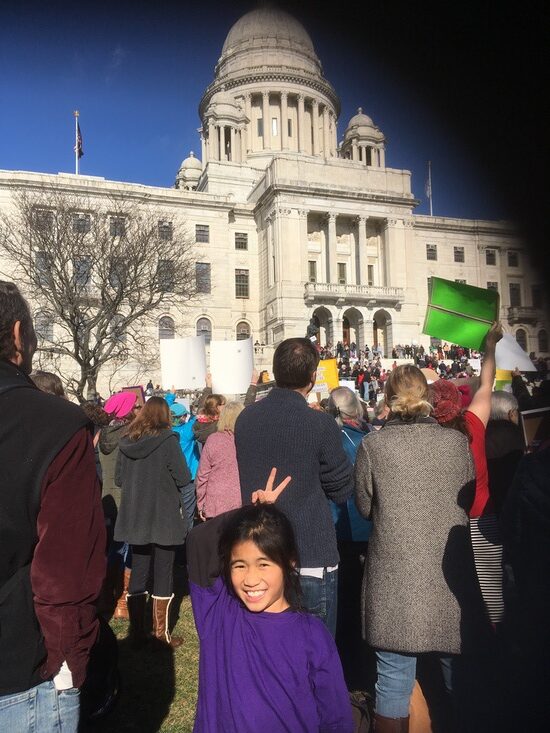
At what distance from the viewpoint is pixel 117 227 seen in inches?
1048

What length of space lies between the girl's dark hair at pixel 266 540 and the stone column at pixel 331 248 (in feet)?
147

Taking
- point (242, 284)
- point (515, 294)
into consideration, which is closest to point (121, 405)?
point (515, 294)

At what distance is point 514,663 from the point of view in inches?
85.4

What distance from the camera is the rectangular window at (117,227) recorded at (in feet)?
86.7

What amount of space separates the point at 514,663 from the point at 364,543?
6.87 ft

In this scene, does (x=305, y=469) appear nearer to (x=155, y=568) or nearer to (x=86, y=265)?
(x=155, y=568)

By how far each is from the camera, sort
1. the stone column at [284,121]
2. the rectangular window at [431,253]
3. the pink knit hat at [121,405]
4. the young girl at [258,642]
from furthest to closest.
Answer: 1. the stone column at [284,121]
2. the rectangular window at [431,253]
3. the pink knit hat at [121,405]
4. the young girl at [258,642]

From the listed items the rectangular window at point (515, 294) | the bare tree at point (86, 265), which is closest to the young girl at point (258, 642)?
the rectangular window at point (515, 294)

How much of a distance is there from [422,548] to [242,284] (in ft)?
151

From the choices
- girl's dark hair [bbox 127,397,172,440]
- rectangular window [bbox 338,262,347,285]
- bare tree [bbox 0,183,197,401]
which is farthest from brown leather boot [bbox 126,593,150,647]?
rectangular window [bbox 338,262,347,285]

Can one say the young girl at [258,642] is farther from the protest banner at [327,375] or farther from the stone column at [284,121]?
the stone column at [284,121]

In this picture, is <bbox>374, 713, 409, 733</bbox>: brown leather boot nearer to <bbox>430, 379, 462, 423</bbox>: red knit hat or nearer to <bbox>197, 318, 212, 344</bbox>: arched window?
<bbox>430, 379, 462, 423</bbox>: red knit hat

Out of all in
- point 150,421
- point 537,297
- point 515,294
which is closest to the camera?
point 537,297

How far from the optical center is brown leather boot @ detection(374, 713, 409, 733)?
298 centimetres
